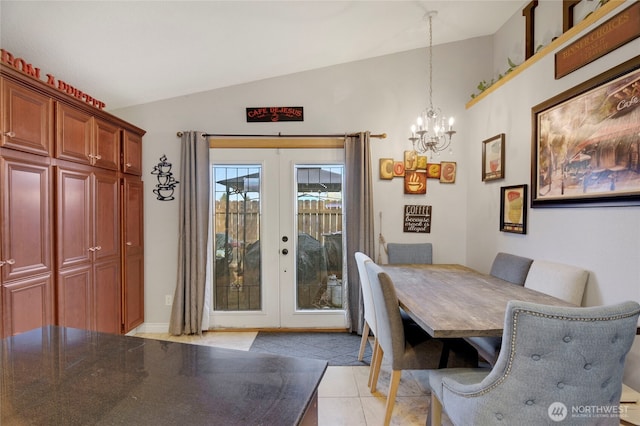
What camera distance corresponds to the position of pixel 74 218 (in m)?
2.32

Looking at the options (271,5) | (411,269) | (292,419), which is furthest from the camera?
(411,269)

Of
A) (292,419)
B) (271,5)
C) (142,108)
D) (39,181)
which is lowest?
(292,419)

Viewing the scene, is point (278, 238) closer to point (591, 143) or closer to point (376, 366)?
point (376, 366)

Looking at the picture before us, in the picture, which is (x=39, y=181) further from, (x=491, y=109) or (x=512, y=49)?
(x=512, y=49)

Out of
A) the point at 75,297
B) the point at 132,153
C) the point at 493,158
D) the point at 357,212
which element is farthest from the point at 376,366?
the point at 132,153

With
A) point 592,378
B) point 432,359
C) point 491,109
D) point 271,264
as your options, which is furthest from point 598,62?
point 271,264

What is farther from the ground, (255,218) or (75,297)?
(255,218)

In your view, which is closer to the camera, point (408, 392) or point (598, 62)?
point (598, 62)

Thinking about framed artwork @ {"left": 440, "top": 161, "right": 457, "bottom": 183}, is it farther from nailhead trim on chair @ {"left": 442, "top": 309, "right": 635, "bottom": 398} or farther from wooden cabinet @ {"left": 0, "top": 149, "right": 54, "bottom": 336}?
wooden cabinet @ {"left": 0, "top": 149, "right": 54, "bottom": 336}

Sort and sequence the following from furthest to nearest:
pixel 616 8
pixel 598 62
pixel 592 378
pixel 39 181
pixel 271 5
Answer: pixel 271 5 → pixel 39 181 → pixel 598 62 → pixel 616 8 → pixel 592 378

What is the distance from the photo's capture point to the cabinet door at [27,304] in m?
1.83

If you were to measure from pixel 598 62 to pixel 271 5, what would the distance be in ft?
7.22

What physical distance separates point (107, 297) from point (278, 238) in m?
1.67

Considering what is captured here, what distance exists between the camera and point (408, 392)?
7.33ft
